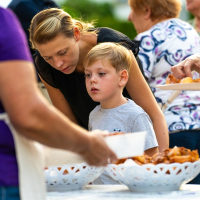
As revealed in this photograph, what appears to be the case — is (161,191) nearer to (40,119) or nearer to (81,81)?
(40,119)

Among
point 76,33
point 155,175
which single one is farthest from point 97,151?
point 76,33

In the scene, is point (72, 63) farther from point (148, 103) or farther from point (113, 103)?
point (148, 103)

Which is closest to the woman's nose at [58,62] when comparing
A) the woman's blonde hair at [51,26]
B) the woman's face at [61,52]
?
the woman's face at [61,52]

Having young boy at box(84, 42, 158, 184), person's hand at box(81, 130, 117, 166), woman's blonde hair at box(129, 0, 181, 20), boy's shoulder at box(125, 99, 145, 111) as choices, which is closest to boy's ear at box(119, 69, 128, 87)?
young boy at box(84, 42, 158, 184)

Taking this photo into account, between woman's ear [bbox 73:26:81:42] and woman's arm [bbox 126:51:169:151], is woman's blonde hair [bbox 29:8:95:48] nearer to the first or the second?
woman's ear [bbox 73:26:81:42]

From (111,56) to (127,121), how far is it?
38 cm

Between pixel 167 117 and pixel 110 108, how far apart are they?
76 centimetres

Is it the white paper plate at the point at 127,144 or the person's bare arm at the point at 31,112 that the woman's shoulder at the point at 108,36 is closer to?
the white paper plate at the point at 127,144

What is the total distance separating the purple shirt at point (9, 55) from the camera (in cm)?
97

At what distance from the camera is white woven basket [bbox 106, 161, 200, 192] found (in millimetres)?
1535

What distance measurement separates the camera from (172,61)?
294 cm

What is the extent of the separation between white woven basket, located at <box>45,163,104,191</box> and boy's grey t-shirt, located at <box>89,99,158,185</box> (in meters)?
0.41

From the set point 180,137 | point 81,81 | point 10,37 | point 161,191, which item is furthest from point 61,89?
point 10,37

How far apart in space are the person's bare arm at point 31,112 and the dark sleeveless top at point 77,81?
57.5 inches
